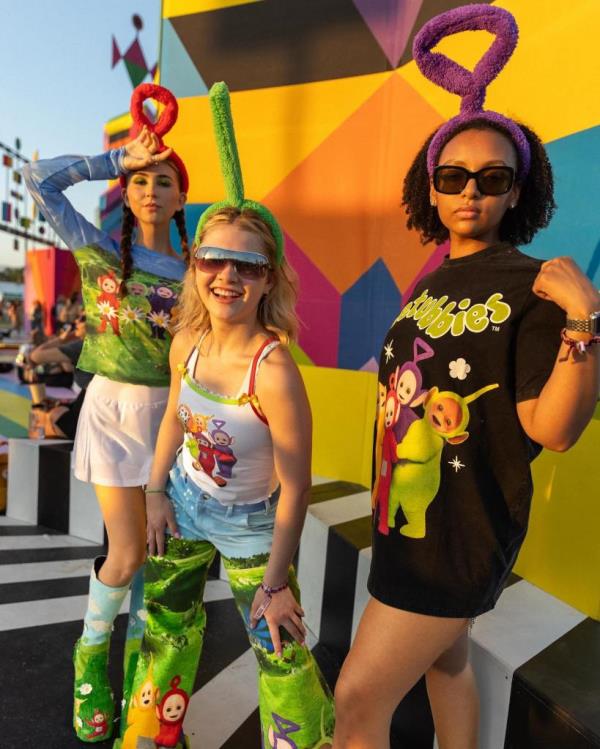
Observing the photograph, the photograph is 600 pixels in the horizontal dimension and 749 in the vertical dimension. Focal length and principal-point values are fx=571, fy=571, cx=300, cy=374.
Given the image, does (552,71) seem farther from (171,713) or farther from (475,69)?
(171,713)

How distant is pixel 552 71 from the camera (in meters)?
1.63

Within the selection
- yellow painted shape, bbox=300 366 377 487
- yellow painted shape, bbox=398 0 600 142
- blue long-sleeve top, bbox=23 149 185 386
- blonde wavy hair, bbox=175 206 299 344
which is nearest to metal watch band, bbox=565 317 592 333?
blonde wavy hair, bbox=175 206 299 344

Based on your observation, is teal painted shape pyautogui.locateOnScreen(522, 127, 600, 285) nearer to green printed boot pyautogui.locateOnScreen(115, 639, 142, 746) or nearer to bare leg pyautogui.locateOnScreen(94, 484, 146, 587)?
bare leg pyautogui.locateOnScreen(94, 484, 146, 587)

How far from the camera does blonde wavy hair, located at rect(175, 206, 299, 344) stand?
124 centimetres

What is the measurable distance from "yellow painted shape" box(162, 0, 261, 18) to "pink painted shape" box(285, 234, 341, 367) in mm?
1100

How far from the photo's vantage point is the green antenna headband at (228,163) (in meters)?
1.23

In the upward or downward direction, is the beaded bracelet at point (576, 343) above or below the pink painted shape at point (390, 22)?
below

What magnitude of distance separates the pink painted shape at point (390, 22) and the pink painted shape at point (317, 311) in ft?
2.83

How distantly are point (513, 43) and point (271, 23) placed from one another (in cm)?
182

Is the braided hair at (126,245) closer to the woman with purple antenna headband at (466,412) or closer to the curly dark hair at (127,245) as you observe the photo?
the curly dark hair at (127,245)

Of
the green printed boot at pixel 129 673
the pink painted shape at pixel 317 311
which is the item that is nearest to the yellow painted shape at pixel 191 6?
the pink painted shape at pixel 317 311

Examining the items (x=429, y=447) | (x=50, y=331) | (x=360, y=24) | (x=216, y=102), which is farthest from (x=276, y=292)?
(x=50, y=331)

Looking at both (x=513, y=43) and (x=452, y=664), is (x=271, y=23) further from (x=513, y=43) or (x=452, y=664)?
(x=452, y=664)

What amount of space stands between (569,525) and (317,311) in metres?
1.43
